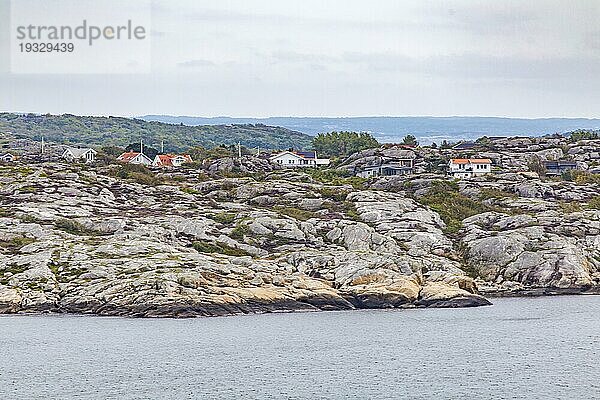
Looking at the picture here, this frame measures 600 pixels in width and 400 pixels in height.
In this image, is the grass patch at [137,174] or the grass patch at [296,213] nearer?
the grass patch at [296,213]

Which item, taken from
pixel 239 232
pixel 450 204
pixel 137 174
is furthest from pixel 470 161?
pixel 239 232

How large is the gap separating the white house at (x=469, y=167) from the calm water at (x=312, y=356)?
254 ft

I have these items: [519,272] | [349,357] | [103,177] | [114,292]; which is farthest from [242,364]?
[103,177]

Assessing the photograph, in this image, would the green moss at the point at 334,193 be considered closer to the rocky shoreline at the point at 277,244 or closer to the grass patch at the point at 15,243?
the rocky shoreline at the point at 277,244

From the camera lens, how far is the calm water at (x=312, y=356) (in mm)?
57031

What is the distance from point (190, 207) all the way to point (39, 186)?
2200cm

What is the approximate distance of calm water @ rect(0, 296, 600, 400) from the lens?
187 feet

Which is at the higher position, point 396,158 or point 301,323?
point 396,158

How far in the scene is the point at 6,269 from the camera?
93.9 m

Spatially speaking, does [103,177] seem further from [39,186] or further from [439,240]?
[439,240]

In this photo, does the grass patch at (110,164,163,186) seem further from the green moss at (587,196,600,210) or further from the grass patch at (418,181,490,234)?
the green moss at (587,196,600,210)

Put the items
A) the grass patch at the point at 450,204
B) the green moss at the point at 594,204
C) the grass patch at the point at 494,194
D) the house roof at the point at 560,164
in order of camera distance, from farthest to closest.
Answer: the house roof at the point at 560,164, the grass patch at the point at 494,194, the green moss at the point at 594,204, the grass patch at the point at 450,204

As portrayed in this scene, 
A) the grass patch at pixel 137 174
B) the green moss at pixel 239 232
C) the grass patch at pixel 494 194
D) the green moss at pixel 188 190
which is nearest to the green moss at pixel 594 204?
the grass patch at pixel 494 194

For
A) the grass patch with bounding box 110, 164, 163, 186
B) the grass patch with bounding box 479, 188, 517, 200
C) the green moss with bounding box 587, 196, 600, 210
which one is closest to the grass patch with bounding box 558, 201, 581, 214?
the green moss with bounding box 587, 196, 600, 210
